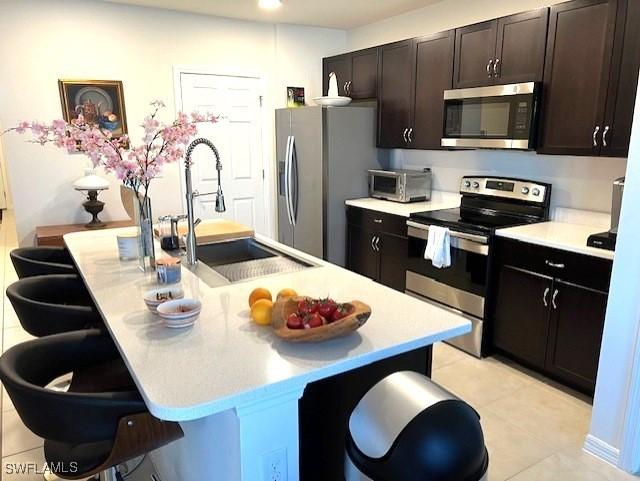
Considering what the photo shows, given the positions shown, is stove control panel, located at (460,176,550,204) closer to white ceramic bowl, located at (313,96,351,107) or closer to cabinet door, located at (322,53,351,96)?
white ceramic bowl, located at (313,96,351,107)

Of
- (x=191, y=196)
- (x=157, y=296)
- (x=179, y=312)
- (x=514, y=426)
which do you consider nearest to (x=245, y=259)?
(x=191, y=196)

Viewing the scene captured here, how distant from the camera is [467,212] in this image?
362 cm

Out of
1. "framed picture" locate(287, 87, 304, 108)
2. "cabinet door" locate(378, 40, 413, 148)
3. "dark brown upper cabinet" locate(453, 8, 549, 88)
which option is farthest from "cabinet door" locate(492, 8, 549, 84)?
"framed picture" locate(287, 87, 304, 108)

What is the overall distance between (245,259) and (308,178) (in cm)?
189

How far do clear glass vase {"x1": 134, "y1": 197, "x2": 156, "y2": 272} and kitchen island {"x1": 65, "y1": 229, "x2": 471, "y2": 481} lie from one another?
0.21 metres

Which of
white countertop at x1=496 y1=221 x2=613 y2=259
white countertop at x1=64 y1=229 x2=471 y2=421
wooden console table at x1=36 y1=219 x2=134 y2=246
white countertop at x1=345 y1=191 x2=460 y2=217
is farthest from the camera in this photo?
white countertop at x1=345 y1=191 x2=460 y2=217

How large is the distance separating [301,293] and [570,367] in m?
1.81

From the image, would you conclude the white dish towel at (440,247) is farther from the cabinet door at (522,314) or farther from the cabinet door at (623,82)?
the cabinet door at (623,82)

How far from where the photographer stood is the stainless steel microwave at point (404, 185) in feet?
13.3

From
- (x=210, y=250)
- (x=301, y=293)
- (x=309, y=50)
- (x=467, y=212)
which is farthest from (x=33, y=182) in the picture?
(x=467, y=212)

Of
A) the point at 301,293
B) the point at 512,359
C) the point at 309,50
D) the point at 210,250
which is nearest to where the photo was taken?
the point at 301,293

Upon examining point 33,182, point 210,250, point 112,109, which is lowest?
point 210,250

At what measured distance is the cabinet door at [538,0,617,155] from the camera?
2582mm

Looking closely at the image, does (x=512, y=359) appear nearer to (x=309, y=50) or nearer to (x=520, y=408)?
(x=520, y=408)
